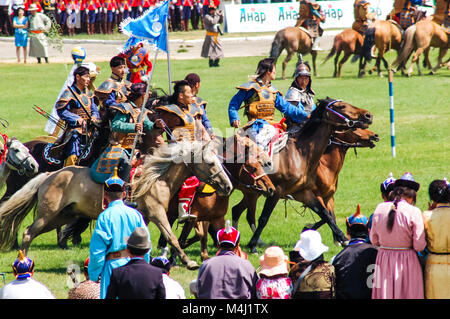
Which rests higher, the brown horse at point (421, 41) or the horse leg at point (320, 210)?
the brown horse at point (421, 41)

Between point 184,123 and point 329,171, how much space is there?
9.55ft

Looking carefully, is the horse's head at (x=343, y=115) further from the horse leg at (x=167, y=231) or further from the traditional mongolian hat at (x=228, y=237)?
the traditional mongolian hat at (x=228, y=237)

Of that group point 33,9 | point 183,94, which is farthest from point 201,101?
point 33,9

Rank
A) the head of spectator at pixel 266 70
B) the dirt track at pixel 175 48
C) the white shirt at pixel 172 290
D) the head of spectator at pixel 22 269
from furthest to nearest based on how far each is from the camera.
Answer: the dirt track at pixel 175 48, the head of spectator at pixel 266 70, the white shirt at pixel 172 290, the head of spectator at pixel 22 269

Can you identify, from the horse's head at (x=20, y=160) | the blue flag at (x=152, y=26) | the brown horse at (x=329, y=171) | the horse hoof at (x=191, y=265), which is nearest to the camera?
the horse hoof at (x=191, y=265)

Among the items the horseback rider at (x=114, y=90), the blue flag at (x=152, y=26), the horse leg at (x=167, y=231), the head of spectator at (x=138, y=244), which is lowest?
the horse leg at (x=167, y=231)

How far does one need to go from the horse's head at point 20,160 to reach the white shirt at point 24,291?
512 cm

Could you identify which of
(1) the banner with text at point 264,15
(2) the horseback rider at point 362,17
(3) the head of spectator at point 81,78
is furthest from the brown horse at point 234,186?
(1) the banner with text at point 264,15

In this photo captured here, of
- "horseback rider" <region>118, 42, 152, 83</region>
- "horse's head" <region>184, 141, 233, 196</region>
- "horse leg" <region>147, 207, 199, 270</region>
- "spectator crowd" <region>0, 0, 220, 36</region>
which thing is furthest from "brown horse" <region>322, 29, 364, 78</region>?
"horse leg" <region>147, 207, 199, 270</region>

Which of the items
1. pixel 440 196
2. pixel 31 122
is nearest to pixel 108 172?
pixel 440 196

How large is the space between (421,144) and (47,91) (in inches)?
541

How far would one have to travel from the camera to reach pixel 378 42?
1181 inches

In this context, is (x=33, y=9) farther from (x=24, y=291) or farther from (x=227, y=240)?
(x=24, y=291)

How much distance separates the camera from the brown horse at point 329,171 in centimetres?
1328
